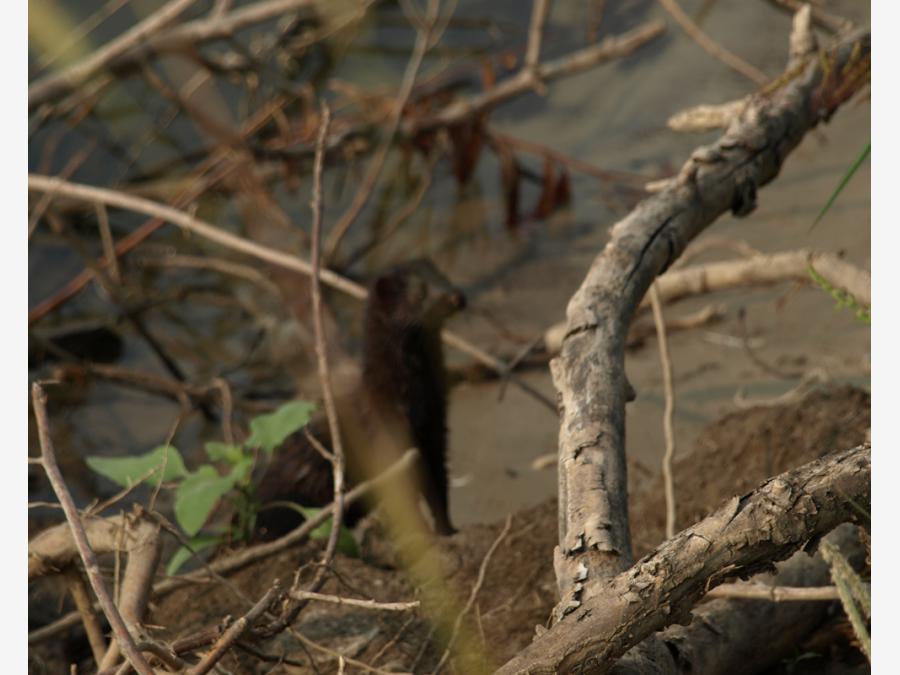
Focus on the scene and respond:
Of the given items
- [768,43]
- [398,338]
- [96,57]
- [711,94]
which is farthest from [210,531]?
[768,43]

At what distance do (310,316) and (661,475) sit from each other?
226 centimetres

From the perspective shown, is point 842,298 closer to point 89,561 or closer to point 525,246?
point 89,561

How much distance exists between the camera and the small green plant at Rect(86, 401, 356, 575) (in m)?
2.75

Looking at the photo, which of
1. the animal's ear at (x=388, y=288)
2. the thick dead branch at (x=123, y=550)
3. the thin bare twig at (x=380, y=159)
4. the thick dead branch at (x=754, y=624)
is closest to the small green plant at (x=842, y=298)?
the thick dead branch at (x=754, y=624)

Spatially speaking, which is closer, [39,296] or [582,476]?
[582,476]

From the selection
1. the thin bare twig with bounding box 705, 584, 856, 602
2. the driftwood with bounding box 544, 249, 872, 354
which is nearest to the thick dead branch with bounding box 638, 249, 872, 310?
the driftwood with bounding box 544, 249, 872, 354

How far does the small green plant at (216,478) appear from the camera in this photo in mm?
2750

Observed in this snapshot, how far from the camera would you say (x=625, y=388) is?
204cm

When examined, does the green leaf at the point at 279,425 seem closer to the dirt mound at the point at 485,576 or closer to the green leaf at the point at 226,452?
the green leaf at the point at 226,452

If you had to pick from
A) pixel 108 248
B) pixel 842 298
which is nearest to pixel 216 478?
pixel 842 298

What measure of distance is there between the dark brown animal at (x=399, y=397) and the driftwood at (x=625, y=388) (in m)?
1.61

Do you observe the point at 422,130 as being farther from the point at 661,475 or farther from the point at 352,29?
the point at 661,475

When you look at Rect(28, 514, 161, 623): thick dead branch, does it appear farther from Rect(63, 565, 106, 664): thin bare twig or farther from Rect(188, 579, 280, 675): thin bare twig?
Rect(188, 579, 280, 675): thin bare twig

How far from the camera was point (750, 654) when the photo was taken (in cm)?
218
